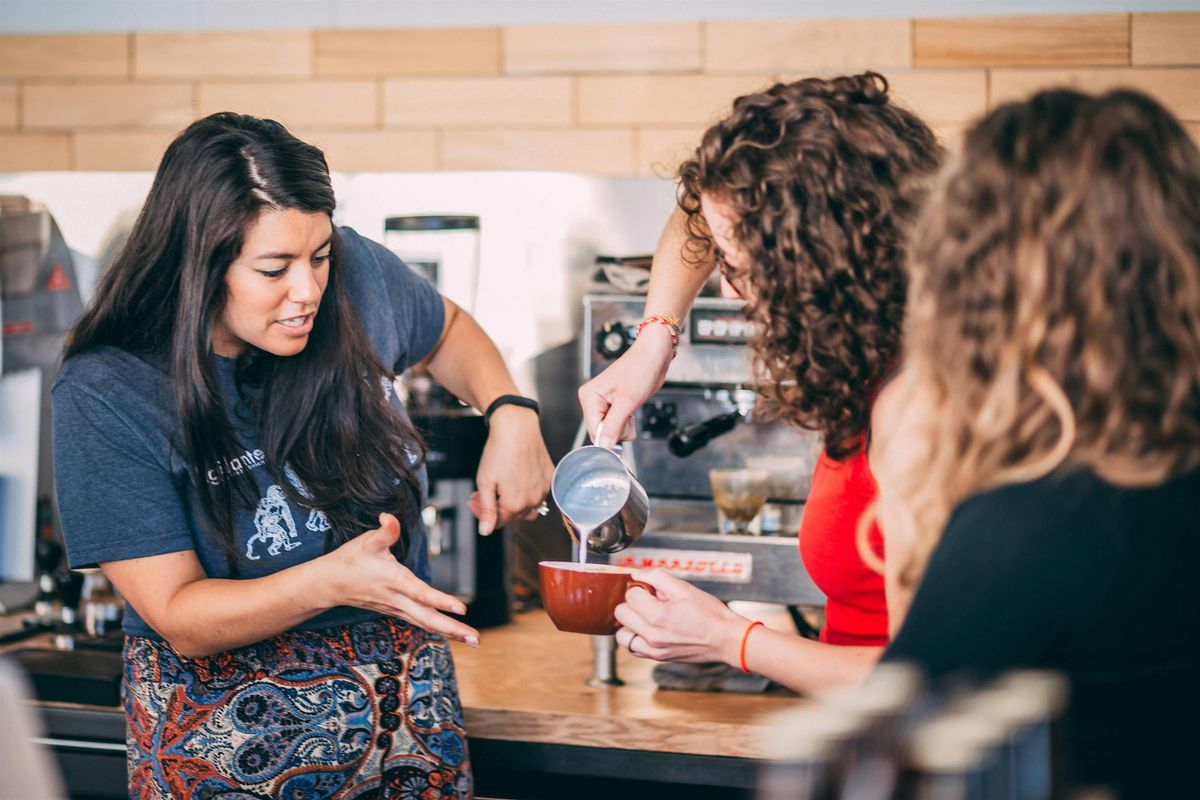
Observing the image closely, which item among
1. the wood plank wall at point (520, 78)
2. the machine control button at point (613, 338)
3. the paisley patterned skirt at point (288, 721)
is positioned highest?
the wood plank wall at point (520, 78)

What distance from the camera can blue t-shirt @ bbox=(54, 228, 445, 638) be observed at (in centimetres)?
137

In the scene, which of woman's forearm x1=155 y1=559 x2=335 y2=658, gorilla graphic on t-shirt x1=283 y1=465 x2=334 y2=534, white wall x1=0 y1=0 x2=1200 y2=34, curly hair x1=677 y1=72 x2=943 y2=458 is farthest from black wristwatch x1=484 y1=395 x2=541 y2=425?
white wall x1=0 y1=0 x2=1200 y2=34

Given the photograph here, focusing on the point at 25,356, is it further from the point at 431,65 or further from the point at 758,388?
the point at 758,388

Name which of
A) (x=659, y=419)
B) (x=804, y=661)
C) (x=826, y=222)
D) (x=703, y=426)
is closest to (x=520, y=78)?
(x=659, y=419)

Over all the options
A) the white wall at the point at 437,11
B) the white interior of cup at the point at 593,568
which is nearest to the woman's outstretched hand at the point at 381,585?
the white interior of cup at the point at 593,568

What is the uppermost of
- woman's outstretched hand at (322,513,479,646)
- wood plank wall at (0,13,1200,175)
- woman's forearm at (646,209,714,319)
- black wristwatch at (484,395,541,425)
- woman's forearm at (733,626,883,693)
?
wood plank wall at (0,13,1200,175)

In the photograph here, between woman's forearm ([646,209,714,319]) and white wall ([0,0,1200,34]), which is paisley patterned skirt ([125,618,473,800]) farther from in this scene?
white wall ([0,0,1200,34])

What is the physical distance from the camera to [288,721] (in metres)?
1.44

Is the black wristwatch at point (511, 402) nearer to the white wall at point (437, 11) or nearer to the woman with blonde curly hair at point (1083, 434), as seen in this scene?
the woman with blonde curly hair at point (1083, 434)

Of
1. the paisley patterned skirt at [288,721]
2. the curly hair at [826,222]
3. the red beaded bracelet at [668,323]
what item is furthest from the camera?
the red beaded bracelet at [668,323]

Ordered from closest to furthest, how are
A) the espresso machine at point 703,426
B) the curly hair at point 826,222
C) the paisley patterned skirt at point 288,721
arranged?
the curly hair at point 826,222
the paisley patterned skirt at point 288,721
the espresso machine at point 703,426

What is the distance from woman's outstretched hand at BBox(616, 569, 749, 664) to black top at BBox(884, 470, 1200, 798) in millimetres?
419

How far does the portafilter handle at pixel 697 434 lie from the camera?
2027 millimetres

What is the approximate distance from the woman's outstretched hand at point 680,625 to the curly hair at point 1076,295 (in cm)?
43
